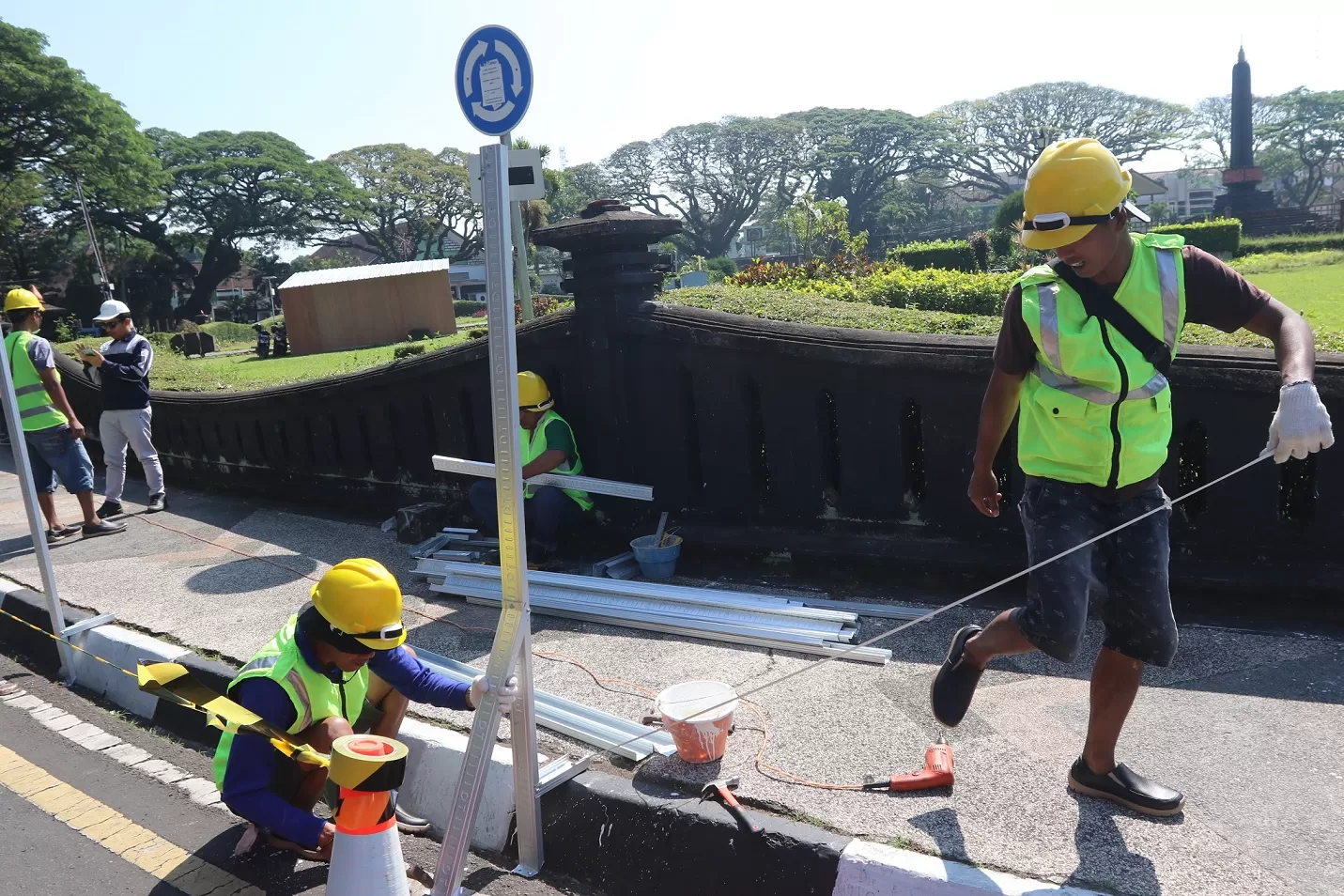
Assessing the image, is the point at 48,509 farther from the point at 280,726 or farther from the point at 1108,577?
the point at 1108,577

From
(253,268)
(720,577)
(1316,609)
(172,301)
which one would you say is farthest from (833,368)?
(253,268)

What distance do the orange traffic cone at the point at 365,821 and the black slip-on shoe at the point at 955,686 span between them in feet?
5.62

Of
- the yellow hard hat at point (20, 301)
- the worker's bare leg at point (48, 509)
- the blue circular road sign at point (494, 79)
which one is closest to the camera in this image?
the blue circular road sign at point (494, 79)

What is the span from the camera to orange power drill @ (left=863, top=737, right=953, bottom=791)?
314 centimetres

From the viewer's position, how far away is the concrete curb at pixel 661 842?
2730 millimetres

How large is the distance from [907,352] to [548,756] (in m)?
2.54

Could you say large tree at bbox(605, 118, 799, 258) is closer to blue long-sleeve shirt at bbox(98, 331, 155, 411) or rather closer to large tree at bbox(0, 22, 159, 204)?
large tree at bbox(0, 22, 159, 204)

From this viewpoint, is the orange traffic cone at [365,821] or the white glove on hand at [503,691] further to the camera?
the white glove on hand at [503,691]

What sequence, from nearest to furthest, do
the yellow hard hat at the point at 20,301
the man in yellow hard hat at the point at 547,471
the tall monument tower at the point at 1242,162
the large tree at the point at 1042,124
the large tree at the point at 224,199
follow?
1. the man in yellow hard hat at the point at 547,471
2. the yellow hard hat at the point at 20,301
3. the tall monument tower at the point at 1242,162
4. the large tree at the point at 224,199
5. the large tree at the point at 1042,124

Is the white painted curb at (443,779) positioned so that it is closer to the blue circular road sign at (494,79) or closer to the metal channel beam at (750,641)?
the metal channel beam at (750,641)

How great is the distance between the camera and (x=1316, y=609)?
414 cm

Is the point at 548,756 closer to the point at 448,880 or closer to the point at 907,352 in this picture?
the point at 448,880

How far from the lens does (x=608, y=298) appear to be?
5.80m

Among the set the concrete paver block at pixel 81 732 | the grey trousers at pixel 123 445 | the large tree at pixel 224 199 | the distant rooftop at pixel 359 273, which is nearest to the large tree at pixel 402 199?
the large tree at pixel 224 199
